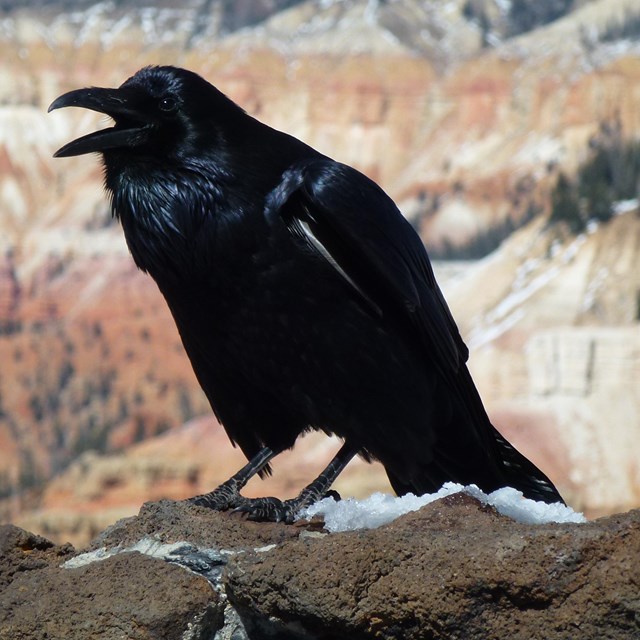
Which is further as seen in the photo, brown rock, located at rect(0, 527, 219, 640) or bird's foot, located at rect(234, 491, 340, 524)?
bird's foot, located at rect(234, 491, 340, 524)

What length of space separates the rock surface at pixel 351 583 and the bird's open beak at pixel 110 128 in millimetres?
1253

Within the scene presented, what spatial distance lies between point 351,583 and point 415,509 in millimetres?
583

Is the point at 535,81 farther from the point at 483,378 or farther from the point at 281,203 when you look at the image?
the point at 281,203

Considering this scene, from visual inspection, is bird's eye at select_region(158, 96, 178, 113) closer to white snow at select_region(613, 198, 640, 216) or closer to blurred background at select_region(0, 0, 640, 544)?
blurred background at select_region(0, 0, 640, 544)

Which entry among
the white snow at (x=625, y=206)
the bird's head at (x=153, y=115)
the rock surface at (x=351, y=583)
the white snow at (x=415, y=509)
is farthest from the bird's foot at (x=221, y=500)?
the white snow at (x=625, y=206)

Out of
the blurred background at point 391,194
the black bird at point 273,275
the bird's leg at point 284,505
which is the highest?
the black bird at point 273,275

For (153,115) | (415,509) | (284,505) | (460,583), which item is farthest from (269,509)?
(153,115)

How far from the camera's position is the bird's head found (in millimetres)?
3887

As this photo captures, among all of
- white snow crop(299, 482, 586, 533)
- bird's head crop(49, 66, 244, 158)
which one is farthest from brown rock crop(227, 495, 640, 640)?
bird's head crop(49, 66, 244, 158)

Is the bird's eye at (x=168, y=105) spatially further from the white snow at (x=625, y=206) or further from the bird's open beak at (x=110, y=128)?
the white snow at (x=625, y=206)

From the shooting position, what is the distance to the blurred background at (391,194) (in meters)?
44.1

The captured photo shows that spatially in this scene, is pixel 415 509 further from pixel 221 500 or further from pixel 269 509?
pixel 221 500

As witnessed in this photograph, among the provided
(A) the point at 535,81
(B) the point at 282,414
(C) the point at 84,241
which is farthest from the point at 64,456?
(B) the point at 282,414

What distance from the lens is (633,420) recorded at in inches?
1676
